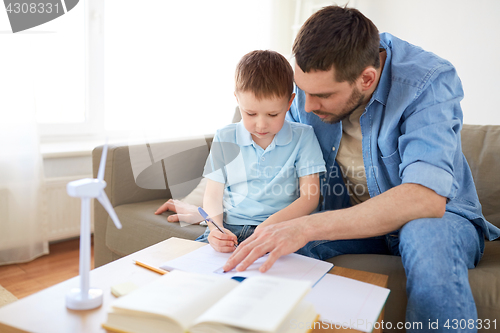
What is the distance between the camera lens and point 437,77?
1.08m

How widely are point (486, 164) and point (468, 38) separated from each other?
1.32 meters

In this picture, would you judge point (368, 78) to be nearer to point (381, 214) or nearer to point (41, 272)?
point (381, 214)

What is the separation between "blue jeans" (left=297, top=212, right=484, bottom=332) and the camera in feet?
2.57

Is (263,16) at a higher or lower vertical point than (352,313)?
higher

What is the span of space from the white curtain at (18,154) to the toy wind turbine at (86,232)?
58.1 inches

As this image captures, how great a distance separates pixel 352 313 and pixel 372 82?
2.34 ft

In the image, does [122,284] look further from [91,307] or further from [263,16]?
[263,16]

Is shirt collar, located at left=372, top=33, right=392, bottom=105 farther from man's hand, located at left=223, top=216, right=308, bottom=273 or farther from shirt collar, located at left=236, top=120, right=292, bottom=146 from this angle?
man's hand, located at left=223, top=216, right=308, bottom=273

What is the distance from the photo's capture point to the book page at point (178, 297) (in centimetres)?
54

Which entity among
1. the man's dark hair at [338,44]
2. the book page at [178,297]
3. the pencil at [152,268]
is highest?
the man's dark hair at [338,44]

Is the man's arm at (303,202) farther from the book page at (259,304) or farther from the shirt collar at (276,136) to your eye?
the book page at (259,304)

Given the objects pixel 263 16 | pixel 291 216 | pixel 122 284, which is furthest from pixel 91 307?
pixel 263 16

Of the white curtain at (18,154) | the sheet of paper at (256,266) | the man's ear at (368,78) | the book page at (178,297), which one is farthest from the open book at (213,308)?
the white curtain at (18,154)

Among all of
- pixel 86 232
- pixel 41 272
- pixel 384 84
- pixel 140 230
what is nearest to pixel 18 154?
pixel 41 272
